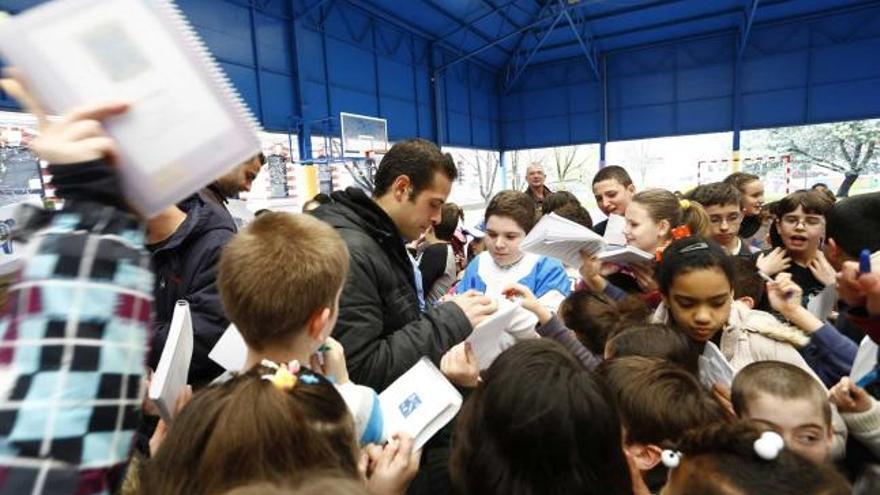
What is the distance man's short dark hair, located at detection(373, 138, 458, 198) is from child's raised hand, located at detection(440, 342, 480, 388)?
21.9 inches

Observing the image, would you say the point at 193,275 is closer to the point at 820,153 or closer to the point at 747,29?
the point at 747,29

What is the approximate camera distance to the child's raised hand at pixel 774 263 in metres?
2.37

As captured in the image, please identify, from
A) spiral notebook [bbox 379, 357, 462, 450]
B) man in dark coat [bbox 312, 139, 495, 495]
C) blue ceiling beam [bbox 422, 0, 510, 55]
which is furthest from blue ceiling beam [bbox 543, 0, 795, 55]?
spiral notebook [bbox 379, 357, 462, 450]

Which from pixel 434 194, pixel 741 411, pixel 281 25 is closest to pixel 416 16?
pixel 281 25

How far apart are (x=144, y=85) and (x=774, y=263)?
2674mm

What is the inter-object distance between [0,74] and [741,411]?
1634 mm

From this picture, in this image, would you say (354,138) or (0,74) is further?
(354,138)

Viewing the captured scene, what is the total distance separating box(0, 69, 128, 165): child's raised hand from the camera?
0.58m

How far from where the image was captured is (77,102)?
62cm

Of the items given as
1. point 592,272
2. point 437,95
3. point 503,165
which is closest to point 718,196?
point 592,272

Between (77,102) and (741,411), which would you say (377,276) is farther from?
(741,411)

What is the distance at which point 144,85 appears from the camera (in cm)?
63

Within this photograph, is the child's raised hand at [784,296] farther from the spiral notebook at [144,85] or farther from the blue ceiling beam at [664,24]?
the blue ceiling beam at [664,24]

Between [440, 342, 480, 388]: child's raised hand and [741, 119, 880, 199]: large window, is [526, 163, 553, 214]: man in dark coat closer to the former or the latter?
[440, 342, 480, 388]: child's raised hand
